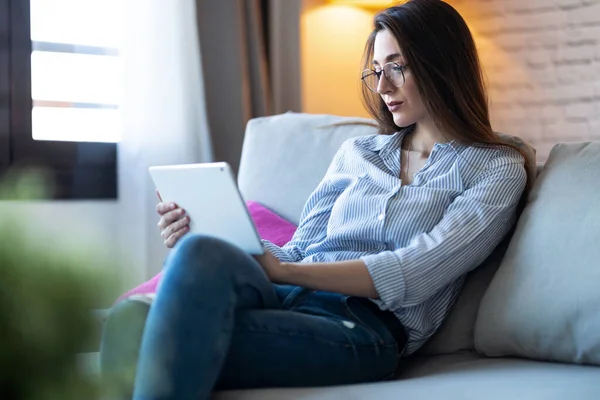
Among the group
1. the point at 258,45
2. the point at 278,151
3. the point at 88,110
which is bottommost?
the point at 278,151

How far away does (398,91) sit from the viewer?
5.21ft

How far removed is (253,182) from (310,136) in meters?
0.18

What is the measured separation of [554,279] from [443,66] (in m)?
0.46

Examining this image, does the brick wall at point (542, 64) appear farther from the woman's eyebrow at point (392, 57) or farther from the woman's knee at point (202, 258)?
the woman's knee at point (202, 258)

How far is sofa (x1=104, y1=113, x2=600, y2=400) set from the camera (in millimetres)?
1149

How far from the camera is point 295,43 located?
2.89m

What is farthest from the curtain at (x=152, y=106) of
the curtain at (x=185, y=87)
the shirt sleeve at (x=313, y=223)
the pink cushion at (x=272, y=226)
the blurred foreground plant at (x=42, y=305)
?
the blurred foreground plant at (x=42, y=305)

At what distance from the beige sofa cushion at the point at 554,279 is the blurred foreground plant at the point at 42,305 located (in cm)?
117

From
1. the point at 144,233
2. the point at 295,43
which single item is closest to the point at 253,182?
the point at 144,233

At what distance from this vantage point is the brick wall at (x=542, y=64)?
9.71 ft

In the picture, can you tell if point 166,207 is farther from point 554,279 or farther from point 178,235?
point 554,279

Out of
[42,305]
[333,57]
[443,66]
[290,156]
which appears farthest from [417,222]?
[333,57]

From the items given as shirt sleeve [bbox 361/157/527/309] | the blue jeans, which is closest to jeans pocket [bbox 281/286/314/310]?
the blue jeans

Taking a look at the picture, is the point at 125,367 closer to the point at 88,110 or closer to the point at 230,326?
the point at 230,326
